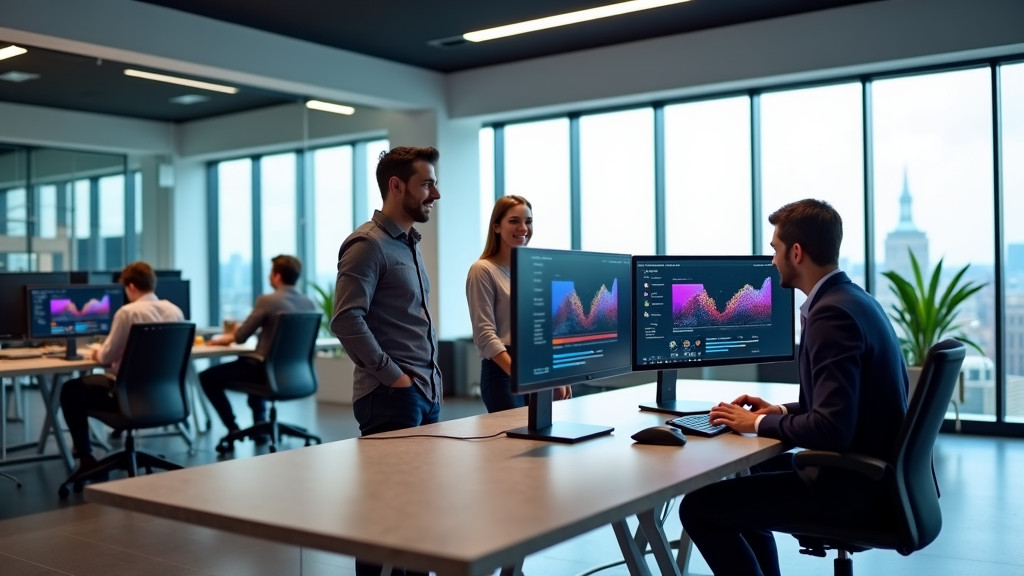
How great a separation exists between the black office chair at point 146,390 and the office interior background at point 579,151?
2.17 meters

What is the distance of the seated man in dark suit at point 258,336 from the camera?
6469 millimetres

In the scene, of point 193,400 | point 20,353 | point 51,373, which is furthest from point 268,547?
point 193,400

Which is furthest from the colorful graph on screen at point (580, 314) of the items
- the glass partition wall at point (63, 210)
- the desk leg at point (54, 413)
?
the glass partition wall at point (63, 210)

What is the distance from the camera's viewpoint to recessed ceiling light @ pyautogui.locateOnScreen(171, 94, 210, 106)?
25.2 feet

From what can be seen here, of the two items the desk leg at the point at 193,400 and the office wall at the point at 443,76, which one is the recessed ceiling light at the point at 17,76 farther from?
the desk leg at the point at 193,400

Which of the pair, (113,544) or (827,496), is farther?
(113,544)

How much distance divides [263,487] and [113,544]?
8.88 feet

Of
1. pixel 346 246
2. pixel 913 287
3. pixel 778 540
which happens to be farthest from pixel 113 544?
pixel 913 287

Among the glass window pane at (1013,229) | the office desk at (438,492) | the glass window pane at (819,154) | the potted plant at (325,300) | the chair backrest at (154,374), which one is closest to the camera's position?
the office desk at (438,492)

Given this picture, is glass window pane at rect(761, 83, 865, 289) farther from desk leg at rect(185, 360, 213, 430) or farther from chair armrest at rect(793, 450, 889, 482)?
chair armrest at rect(793, 450, 889, 482)

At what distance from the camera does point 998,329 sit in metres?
6.83

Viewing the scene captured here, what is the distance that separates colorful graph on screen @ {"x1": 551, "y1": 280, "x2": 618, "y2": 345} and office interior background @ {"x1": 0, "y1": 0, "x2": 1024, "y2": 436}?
Result: 4.67 m

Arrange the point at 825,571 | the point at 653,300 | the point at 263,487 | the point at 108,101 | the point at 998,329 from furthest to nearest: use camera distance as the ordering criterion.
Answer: the point at 108,101 < the point at 998,329 < the point at 825,571 < the point at 653,300 < the point at 263,487

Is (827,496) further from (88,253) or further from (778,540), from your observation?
(88,253)
